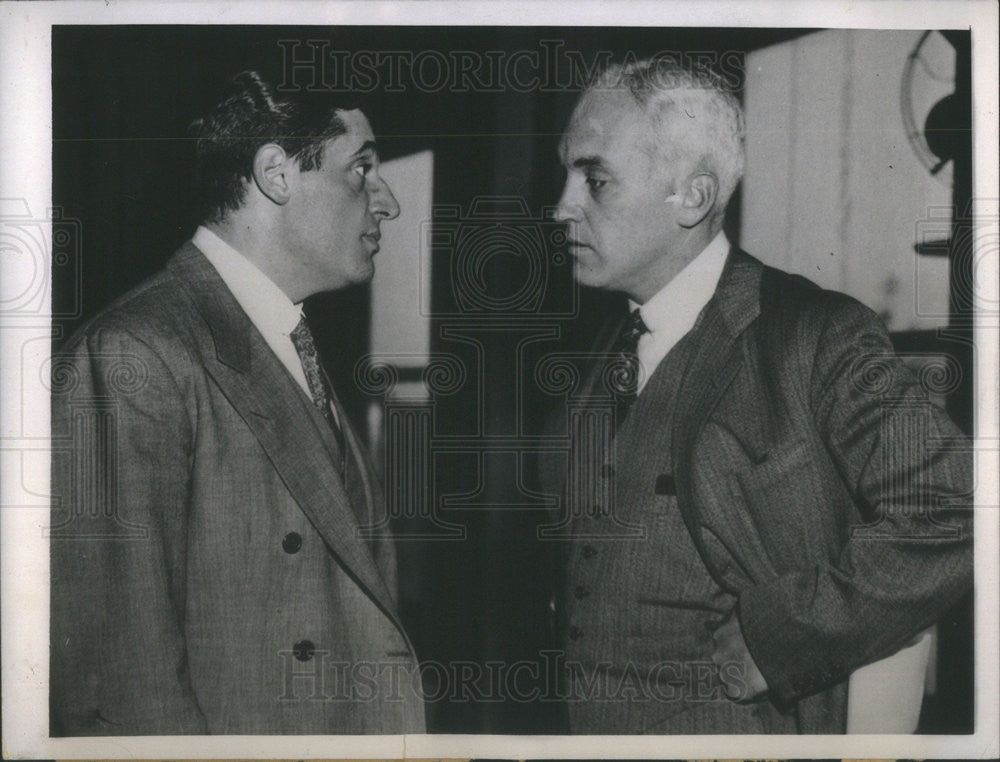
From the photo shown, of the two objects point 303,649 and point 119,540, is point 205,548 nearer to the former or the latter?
point 119,540

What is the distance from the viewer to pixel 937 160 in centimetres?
294

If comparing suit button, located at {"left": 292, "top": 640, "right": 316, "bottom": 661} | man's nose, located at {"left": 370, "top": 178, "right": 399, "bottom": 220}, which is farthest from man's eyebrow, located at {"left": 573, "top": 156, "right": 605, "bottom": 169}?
suit button, located at {"left": 292, "top": 640, "right": 316, "bottom": 661}

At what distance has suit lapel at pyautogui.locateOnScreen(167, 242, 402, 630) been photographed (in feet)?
9.16

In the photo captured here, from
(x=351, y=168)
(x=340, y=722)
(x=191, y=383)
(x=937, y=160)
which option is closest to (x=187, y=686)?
(x=340, y=722)

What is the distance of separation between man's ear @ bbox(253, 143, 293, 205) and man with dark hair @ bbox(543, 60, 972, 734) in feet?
2.59

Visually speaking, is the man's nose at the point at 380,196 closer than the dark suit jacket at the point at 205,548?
No

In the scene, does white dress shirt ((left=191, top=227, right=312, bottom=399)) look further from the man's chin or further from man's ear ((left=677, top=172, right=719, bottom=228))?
man's ear ((left=677, top=172, right=719, bottom=228))

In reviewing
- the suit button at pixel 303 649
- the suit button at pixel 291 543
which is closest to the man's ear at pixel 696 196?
the suit button at pixel 291 543

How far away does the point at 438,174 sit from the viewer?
2877 mm

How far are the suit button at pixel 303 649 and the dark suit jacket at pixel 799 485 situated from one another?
778mm

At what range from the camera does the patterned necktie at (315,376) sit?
2.85 m

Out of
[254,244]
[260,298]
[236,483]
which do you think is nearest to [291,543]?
[236,483]

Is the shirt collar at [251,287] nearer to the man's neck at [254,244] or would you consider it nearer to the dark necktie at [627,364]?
the man's neck at [254,244]

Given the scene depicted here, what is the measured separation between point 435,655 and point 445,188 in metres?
1.34
